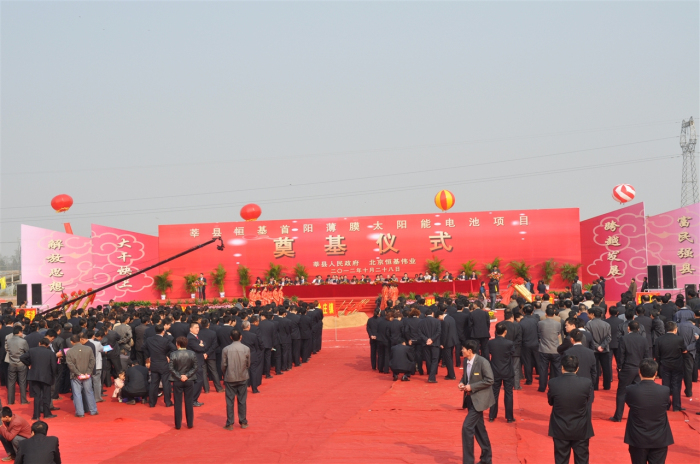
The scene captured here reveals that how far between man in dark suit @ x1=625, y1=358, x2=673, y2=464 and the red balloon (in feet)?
100

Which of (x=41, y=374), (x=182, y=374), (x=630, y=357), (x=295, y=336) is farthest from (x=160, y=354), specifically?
(x=630, y=357)

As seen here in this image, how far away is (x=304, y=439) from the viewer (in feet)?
26.6

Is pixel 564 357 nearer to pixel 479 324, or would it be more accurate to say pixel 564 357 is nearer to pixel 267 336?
pixel 479 324

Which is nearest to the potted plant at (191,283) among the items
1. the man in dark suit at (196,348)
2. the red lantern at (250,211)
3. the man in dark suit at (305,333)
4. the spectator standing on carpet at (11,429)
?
the red lantern at (250,211)

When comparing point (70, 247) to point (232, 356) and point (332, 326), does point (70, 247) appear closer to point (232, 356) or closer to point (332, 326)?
point (332, 326)

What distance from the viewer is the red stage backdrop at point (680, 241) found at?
25719 millimetres

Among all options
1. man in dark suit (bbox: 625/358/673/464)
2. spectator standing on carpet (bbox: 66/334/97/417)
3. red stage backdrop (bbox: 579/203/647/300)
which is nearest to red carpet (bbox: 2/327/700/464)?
spectator standing on carpet (bbox: 66/334/97/417)

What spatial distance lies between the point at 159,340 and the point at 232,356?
2016 millimetres

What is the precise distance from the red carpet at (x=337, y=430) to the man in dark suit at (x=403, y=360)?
0.29 metres

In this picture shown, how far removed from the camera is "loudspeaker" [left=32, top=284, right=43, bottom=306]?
2433 cm

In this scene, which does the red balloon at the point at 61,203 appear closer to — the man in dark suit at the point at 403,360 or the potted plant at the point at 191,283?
the potted plant at the point at 191,283

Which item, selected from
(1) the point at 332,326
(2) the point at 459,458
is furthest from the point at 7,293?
(2) the point at 459,458

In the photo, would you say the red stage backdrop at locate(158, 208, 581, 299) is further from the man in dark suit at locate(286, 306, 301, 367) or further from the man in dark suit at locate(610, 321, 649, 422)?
the man in dark suit at locate(610, 321, 649, 422)

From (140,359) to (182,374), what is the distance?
4259 mm
